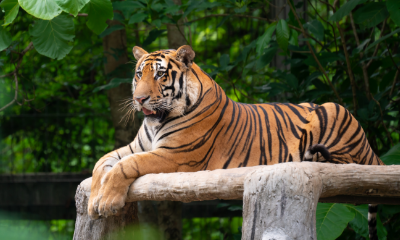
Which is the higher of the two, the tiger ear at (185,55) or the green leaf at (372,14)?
the green leaf at (372,14)

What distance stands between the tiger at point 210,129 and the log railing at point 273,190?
25cm

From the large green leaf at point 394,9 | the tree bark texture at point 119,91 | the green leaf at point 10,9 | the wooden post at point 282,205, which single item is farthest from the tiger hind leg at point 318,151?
the tree bark texture at point 119,91

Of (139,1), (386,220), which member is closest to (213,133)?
(139,1)

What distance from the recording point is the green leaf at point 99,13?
5.98 feet

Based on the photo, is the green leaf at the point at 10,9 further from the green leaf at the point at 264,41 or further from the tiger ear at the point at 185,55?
the green leaf at the point at 264,41

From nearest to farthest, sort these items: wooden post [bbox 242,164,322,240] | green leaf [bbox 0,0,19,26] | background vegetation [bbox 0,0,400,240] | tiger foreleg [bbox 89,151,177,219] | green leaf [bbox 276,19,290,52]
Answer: wooden post [bbox 242,164,322,240], tiger foreleg [bbox 89,151,177,219], green leaf [bbox 0,0,19,26], green leaf [bbox 276,19,290,52], background vegetation [bbox 0,0,400,240]

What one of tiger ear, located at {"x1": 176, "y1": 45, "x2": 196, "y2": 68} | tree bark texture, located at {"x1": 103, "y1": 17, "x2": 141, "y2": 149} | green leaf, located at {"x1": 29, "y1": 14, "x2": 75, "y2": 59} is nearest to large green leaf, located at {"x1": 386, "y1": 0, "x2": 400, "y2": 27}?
tiger ear, located at {"x1": 176, "y1": 45, "x2": 196, "y2": 68}

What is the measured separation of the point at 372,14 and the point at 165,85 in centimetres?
150

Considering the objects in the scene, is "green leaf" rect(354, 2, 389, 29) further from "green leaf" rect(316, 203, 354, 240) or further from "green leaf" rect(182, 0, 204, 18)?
"green leaf" rect(316, 203, 354, 240)

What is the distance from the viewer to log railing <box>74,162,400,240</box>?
1.10 m

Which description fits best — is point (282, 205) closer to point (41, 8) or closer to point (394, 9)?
point (41, 8)

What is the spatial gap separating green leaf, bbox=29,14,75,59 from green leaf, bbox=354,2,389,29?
1845mm

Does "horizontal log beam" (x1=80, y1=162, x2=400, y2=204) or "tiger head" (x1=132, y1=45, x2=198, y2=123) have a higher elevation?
"tiger head" (x1=132, y1=45, x2=198, y2=123)

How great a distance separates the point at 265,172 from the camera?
1.16 meters
